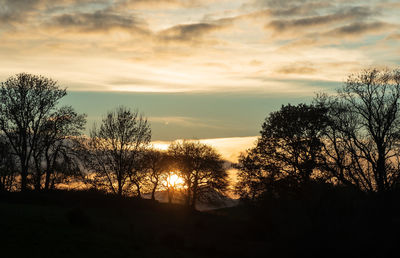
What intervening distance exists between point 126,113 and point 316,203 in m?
37.0

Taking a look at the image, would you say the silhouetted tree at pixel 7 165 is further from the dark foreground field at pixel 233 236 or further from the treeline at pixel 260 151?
the dark foreground field at pixel 233 236

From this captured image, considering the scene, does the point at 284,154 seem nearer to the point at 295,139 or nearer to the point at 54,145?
the point at 295,139

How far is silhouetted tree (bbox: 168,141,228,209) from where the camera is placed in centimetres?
7056

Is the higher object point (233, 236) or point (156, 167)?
point (156, 167)

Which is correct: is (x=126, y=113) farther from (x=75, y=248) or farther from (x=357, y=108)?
(x=75, y=248)

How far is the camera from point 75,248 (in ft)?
72.8

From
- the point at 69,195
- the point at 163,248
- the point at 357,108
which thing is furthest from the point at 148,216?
the point at 357,108

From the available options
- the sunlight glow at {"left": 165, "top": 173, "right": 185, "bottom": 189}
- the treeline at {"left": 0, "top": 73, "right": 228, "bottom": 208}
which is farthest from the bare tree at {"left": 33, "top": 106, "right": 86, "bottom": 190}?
the sunlight glow at {"left": 165, "top": 173, "right": 185, "bottom": 189}

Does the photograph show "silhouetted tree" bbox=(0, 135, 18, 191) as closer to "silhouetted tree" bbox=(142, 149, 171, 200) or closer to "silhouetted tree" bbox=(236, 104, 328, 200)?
"silhouetted tree" bbox=(142, 149, 171, 200)

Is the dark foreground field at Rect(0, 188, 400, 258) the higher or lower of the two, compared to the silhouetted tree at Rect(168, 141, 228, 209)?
lower

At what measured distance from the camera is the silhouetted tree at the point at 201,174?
70.6m

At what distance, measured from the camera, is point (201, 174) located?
71688 millimetres

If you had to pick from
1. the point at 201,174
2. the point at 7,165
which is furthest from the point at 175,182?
the point at 7,165

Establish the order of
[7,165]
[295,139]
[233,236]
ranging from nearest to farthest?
[233,236] → [295,139] → [7,165]
